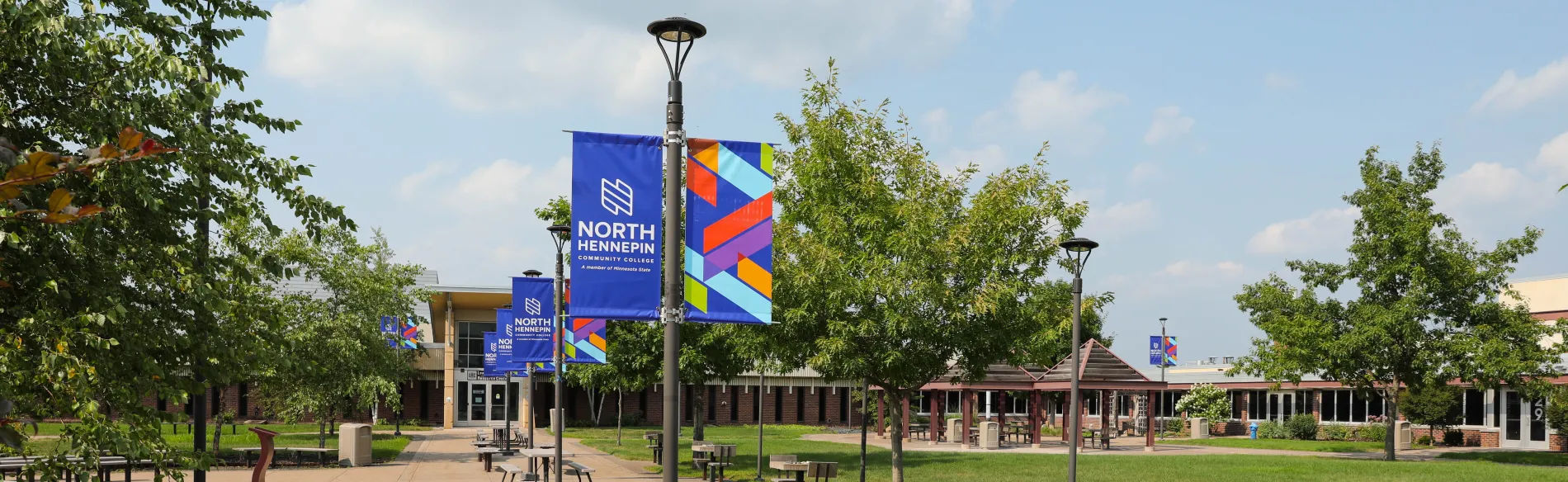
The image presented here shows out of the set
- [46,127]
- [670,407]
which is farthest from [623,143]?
[46,127]

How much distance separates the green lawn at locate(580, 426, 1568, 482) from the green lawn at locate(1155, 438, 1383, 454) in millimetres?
7176

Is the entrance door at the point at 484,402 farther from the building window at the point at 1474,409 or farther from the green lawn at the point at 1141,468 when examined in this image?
the building window at the point at 1474,409

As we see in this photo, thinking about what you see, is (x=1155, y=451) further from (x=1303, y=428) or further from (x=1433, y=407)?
(x=1303, y=428)

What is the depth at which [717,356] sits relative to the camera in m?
27.8

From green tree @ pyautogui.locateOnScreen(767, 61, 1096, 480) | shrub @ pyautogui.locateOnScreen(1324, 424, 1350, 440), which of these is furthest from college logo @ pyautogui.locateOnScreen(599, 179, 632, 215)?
shrub @ pyautogui.locateOnScreen(1324, 424, 1350, 440)

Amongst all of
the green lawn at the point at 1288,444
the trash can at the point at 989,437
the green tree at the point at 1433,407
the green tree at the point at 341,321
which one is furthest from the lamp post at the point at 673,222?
the green tree at the point at 1433,407

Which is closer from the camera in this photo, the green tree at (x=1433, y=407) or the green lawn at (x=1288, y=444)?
the green lawn at (x=1288, y=444)

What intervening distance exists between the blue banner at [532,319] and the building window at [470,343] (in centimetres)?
4218

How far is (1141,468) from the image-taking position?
29328 mm

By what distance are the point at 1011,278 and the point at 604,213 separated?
11535 mm

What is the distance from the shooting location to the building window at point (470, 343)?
6122cm

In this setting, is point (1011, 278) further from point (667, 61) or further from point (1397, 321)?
point (1397, 321)

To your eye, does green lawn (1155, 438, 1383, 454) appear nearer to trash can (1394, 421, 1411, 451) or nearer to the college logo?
trash can (1394, 421, 1411, 451)

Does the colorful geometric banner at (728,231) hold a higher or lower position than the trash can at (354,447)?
higher
